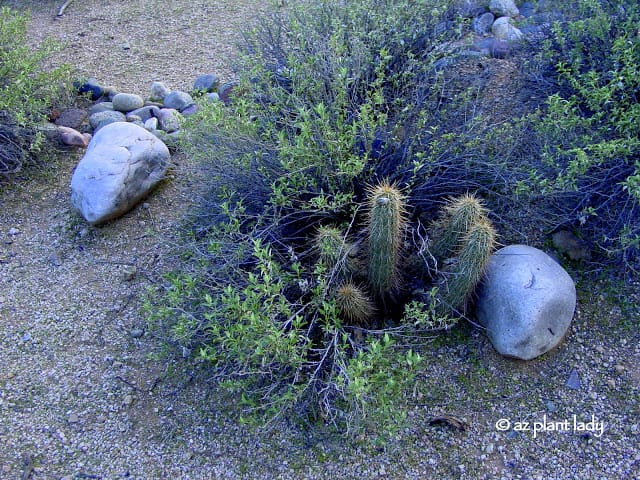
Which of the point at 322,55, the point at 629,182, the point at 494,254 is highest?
the point at 322,55

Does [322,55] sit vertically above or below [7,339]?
above

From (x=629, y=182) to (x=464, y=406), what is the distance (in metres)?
1.47

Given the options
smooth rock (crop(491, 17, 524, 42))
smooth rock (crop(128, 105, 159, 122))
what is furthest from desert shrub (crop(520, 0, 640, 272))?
smooth rock (crop(128, 105, 159, 122))

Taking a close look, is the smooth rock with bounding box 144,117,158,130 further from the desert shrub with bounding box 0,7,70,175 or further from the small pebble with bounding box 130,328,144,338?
the small pebble with bounding box 130,328,144,338

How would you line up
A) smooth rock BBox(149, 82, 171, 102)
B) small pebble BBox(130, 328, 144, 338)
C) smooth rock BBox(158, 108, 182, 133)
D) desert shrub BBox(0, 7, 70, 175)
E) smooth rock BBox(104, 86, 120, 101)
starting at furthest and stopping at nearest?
smooth rock BBox(104, 86, 120, 101) < smooth rock BBox(149, 82, 171, 102) < smooth rock BBox(158, 108, 182, 133) < desert shrub BBox(0, 7, 70, 175) < small pebble BBox(130, 328, 144, 338)

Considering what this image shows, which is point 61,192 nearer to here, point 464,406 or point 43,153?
point 43,153

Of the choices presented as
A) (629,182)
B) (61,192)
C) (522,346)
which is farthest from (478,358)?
(61,192)

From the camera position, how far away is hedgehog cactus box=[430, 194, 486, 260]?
293cm

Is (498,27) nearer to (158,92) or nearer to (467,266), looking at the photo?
(158,92)

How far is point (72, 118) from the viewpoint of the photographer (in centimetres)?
535

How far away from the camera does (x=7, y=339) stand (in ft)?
12.0

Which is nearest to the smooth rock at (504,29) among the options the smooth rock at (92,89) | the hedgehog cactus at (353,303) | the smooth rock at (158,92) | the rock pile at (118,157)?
the rock pile at (118,157)

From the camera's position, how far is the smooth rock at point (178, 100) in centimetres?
537

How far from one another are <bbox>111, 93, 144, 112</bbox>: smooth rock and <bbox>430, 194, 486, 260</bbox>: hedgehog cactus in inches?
133
